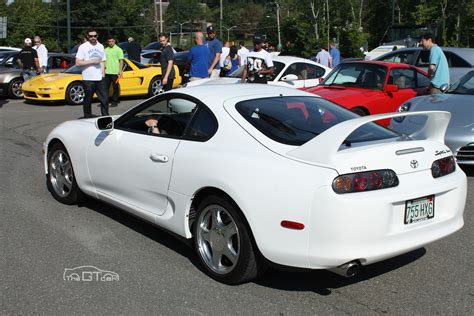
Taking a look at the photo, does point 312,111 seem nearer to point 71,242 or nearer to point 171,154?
point 171,154

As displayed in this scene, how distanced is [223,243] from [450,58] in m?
11.9

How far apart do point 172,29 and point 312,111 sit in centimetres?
10788

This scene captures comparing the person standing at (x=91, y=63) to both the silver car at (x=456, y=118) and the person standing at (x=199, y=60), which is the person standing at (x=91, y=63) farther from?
the silver car at (x=456, y=118)

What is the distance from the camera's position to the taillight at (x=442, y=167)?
3835 millimetres

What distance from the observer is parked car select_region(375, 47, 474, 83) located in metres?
13.6

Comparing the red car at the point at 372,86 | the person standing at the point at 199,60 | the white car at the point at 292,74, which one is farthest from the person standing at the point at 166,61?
the red car at the point at 372,86

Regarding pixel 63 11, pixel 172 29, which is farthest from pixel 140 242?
pixel 172 29

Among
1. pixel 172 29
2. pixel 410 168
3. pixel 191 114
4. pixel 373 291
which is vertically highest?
pixel 172 29

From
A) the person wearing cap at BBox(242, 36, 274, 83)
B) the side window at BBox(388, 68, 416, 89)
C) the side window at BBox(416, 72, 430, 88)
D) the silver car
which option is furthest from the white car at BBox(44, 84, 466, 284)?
the side window at BBox(416, 72, 430, 88)

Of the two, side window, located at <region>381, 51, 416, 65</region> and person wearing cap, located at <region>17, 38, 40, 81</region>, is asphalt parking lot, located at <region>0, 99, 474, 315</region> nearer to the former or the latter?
side window, located at <region>381, 51, 416, 65</region>

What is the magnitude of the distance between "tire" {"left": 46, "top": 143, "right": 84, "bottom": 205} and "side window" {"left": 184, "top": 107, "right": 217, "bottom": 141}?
6.09 feet

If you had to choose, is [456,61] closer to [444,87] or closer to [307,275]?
[444,87]

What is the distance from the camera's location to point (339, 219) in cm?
333

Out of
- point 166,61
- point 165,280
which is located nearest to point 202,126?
point 165,280
